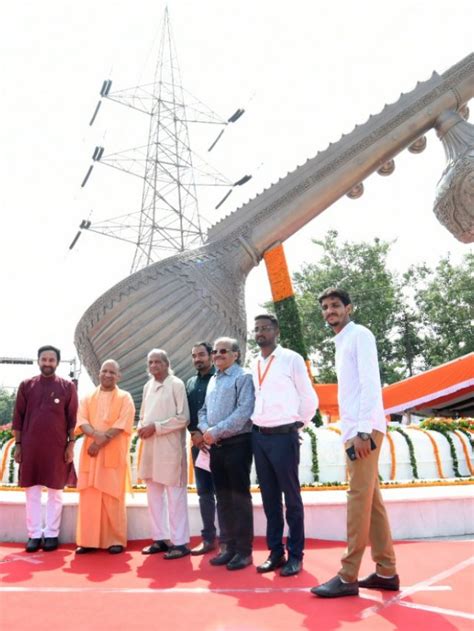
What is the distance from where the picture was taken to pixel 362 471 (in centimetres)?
263

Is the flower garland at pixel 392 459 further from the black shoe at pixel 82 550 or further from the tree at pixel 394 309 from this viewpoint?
the tree at pixel 394 309

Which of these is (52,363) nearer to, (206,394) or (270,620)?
(206,394)

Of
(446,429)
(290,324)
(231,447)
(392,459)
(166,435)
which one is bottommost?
(392,459)

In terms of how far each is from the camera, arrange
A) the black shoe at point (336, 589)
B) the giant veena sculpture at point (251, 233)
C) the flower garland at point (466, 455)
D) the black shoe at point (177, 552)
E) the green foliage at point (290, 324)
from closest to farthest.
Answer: the black shoe at point (336, 589)
the black shoe at point (177, 552)
the flower garland at point (466, 455)
the giant veena sculpture at point (251, 233)
the green foliage at point (290, 324)

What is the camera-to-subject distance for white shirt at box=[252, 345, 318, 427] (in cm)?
315

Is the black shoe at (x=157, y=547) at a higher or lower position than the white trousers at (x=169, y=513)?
lower

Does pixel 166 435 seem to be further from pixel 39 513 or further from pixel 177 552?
pixel 39 513

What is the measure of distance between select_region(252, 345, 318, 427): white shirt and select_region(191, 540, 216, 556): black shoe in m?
1.07

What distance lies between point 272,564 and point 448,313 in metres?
26.2

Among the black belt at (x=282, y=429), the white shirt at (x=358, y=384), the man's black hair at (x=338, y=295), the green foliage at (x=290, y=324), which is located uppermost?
the green foliage at (x=290, y=324)

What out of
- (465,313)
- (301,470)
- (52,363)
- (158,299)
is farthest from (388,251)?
(52,363)

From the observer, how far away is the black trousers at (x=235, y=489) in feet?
10.7

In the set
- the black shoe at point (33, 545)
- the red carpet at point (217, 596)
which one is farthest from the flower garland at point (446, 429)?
the black shoe at point (33, 545)

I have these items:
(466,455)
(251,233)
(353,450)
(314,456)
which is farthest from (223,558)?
(251,233)
